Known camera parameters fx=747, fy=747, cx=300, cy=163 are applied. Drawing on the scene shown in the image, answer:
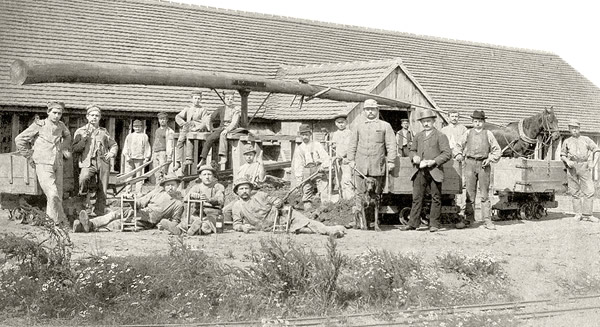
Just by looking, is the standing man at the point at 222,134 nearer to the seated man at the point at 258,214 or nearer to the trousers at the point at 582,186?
the seated man at the point at 258,214

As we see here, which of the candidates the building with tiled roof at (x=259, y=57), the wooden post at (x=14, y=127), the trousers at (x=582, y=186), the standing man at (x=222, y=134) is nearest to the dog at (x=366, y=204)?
the standing man at (x=222, y=134)

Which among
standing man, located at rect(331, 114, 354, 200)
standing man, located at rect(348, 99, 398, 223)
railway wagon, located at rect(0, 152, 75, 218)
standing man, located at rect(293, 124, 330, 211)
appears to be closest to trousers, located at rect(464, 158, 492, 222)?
standing man, located at rect(348, 99, 398, 223)

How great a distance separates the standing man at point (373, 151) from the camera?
12805 mm

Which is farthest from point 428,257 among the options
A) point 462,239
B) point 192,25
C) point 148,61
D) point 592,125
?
point 592,125

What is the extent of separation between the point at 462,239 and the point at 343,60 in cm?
1560

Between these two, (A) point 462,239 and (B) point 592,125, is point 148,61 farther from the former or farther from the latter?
(B) point 592,125

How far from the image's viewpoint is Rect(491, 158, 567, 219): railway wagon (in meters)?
14.8

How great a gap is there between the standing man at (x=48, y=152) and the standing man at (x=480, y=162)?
23.0ft

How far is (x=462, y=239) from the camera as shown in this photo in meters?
12.2

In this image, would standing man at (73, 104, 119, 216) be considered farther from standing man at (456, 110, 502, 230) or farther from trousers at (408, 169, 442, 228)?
standing man at (456, 110, 502, 230)

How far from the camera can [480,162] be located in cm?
1397

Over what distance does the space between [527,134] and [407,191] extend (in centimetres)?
518

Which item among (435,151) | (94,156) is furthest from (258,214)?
(435,151)

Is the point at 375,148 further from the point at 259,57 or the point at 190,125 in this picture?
the point at 259,57
